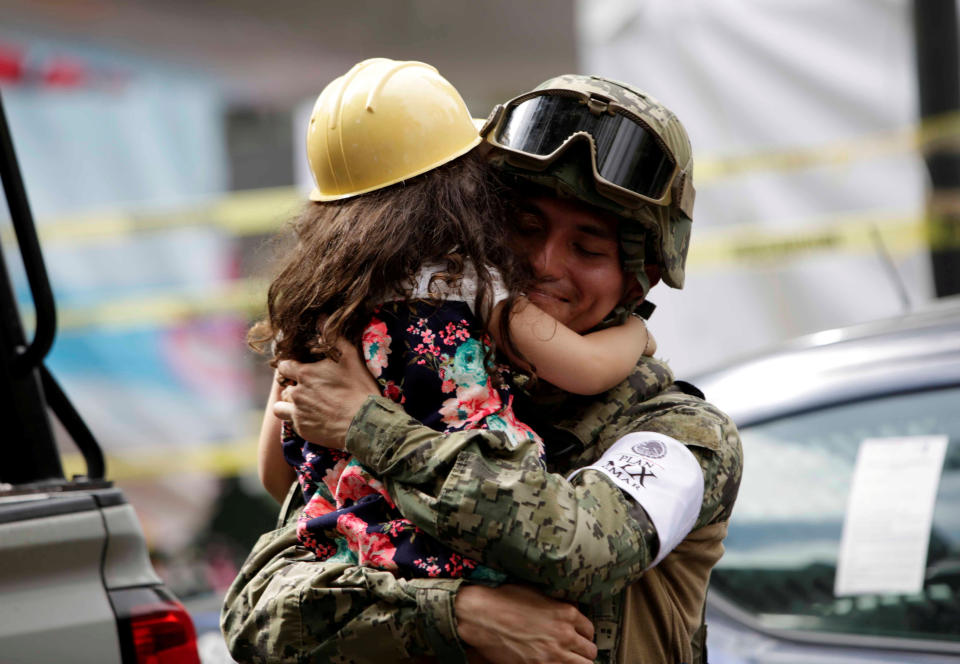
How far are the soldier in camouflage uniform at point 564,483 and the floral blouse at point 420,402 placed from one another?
0.03m

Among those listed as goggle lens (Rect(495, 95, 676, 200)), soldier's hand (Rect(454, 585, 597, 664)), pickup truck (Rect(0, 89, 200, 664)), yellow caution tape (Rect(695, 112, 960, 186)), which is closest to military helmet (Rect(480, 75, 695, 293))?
goggle lens (Rect(495, 95, 676, 200))

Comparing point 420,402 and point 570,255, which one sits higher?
point 570,255

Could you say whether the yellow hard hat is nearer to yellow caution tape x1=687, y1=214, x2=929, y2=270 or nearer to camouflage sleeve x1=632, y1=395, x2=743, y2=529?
camouflage sleeve x1=632, y1=395, x2=743, y2=529

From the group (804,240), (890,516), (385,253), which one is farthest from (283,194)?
(385,253)

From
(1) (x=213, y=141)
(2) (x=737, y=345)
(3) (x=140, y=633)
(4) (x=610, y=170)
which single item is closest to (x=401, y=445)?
(4) (x=610, y=170)

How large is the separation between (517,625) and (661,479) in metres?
0.30

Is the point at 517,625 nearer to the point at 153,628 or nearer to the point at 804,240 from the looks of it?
the point at 153,628

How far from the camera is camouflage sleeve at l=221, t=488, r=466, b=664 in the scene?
183 centimetres

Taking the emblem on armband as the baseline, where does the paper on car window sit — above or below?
below

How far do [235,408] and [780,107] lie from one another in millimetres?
3669

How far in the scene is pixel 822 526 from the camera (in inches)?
118

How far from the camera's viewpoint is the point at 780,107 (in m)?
6.46

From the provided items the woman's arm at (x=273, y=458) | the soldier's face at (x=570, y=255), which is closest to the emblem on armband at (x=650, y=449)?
the soldier's face at (x=570, y=255)

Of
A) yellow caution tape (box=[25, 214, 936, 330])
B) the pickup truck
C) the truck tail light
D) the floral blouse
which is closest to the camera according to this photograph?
the floral blouse
